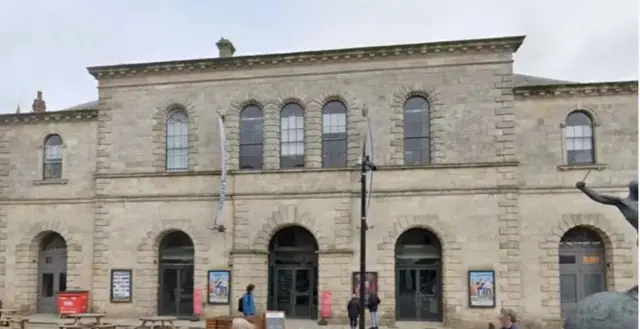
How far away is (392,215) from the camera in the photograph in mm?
26812

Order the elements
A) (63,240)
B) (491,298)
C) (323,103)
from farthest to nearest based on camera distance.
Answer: (63,240), (323,103), (491,298)

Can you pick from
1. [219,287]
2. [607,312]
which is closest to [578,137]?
[219,287]

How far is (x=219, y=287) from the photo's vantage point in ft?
90.7

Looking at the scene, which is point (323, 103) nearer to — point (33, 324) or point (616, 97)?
point (616, 97)

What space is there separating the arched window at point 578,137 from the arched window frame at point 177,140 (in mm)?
14911

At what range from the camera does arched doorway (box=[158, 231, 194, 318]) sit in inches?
1129

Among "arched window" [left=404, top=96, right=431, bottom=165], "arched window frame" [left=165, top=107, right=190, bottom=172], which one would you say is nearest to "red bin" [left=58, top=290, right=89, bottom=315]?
"arched window frame" [left=165, top=107, right=190, bottom=172]

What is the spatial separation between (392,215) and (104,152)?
12383 mm

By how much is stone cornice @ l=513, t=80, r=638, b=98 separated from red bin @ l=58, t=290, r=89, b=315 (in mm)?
18837

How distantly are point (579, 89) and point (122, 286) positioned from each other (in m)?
19.3

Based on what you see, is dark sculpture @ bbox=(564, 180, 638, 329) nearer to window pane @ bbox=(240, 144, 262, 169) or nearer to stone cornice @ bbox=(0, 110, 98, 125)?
window pane @ bbox=(240, 144, 262, 169)

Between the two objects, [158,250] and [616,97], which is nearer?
[616,97]

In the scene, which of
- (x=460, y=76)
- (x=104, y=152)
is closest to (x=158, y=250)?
(x=104, y=152)

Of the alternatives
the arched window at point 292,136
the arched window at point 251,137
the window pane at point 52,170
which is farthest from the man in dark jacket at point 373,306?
the window pane at point 52,170
